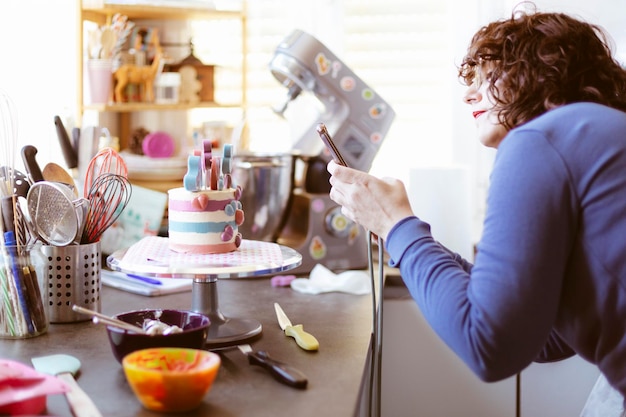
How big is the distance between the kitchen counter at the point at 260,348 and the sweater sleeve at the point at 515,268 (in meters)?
0.19

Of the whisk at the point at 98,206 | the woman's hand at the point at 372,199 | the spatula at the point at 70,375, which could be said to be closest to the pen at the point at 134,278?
the whisk at the point at 98,206

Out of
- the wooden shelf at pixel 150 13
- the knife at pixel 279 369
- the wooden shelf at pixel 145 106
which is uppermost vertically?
the wooden shelf at pixel 150 13

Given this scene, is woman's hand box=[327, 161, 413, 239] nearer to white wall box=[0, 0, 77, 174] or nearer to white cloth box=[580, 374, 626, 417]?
white cloth box=[580, 374, 626, 417]

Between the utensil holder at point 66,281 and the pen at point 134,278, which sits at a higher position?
the utensil holder at point 66,281

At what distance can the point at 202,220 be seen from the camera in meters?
1.36

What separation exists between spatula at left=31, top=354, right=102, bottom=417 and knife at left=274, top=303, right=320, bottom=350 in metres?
0.36

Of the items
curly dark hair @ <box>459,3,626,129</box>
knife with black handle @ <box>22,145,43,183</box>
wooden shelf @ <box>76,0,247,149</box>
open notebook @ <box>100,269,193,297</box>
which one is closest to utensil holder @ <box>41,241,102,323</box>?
knife with black handle @ <box>22,145,43,183</box>

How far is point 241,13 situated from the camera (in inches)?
99.7

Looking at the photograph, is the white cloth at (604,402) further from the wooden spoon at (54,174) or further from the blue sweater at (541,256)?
the wooden spoon at (54,174)

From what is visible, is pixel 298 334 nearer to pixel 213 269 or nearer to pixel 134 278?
pixel 213 269

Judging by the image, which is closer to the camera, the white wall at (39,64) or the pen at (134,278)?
the pen at (134,278)

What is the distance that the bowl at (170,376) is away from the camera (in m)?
0.97

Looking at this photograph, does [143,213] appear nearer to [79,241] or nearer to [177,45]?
[79,241]

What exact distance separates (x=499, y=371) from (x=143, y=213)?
4.07 feet
